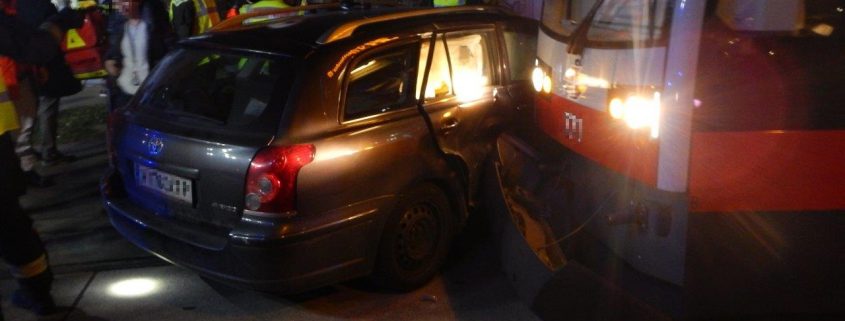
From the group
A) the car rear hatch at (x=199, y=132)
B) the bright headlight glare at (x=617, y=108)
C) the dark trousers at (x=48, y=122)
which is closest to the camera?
the bright headlight glare at (x=617, y=108)

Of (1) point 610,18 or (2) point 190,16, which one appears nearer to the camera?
(1) point 610,18

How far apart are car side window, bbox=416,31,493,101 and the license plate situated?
1.34m

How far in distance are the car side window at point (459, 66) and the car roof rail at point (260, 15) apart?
1121 mm

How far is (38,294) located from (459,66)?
2.62 metres

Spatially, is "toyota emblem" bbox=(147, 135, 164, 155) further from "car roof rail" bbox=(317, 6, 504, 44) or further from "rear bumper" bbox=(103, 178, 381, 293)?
"car roof rail" bbox=(317, 6, 504, 44)

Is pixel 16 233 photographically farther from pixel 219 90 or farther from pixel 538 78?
pixel 538 78

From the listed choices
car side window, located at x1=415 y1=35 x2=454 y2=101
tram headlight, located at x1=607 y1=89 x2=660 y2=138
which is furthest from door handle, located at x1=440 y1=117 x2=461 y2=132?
tram headlight, located at x1=607 y1=89 x2=660 y2=138

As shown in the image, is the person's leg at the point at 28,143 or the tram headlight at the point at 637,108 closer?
the tram headlight at the point at 637,108

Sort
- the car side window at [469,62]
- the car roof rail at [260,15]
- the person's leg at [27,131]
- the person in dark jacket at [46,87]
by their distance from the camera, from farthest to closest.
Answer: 1. the person in dark jacket at [46,87]
2. the person's leg at [27,131]
3. the car roof rail at [260,15]
4. the car side window at [469,62]

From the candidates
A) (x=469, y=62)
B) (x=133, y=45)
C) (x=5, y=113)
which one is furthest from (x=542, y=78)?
(x=133, y=45)

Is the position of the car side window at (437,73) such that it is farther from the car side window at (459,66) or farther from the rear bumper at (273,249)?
the rear bumper at (273,249)

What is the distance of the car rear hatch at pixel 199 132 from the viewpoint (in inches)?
161

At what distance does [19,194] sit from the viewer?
14.4ft

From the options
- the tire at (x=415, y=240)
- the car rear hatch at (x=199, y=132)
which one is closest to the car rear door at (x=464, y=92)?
the tire at (x=415, y=240)
